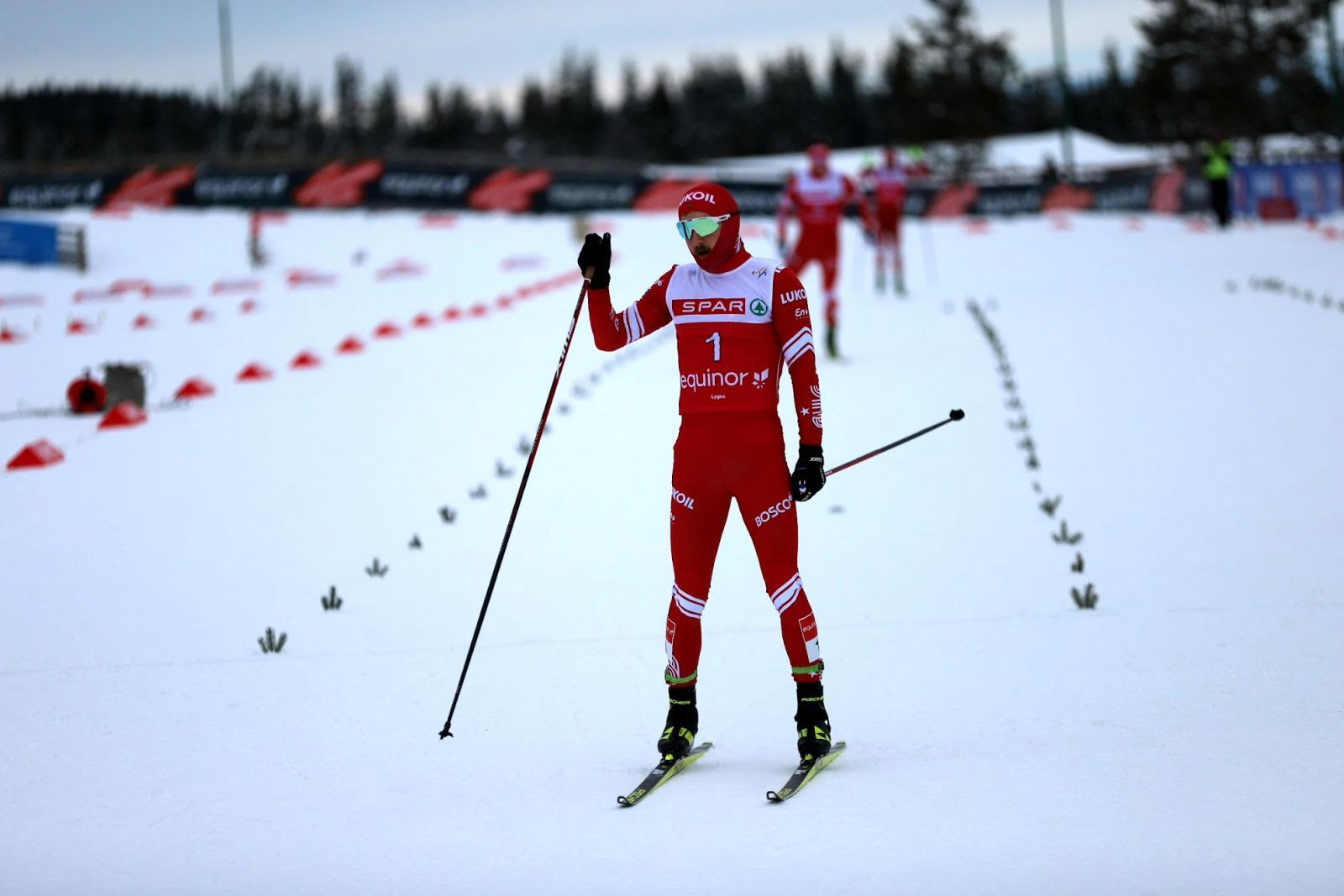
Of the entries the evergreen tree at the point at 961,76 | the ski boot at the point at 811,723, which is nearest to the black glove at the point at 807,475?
the ski boot at the point at 811,723

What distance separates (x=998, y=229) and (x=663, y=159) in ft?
244

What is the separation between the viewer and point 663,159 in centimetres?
10900

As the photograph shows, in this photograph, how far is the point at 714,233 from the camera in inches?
222

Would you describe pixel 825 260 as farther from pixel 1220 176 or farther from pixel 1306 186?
pixel 1306 186

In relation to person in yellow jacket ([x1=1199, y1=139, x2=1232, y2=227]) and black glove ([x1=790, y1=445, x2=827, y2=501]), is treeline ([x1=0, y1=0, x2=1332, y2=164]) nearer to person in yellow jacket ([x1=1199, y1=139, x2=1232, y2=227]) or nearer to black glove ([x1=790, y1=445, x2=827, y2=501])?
person in yellow jacket ([x1=1199, y1=139, x2=1232, y2=227])

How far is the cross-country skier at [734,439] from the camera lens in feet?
18.3

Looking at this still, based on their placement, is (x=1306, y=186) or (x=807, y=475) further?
(x=1306, y=186)

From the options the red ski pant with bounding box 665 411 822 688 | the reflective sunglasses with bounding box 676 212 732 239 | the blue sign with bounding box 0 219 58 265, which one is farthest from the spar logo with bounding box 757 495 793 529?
the blue sign with bounding box 0 219 58 265

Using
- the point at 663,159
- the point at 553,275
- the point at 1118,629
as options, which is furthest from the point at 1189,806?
the point at 663,159

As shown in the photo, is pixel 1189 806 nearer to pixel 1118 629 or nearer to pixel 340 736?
pixel 1118 629

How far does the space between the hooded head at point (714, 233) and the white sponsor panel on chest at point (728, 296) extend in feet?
0.15

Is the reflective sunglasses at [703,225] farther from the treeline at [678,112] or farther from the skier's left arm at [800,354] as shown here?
the treeline at [678,112]

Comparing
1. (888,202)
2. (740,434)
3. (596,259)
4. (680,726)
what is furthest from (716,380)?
(888,202)

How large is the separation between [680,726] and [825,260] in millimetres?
11139
